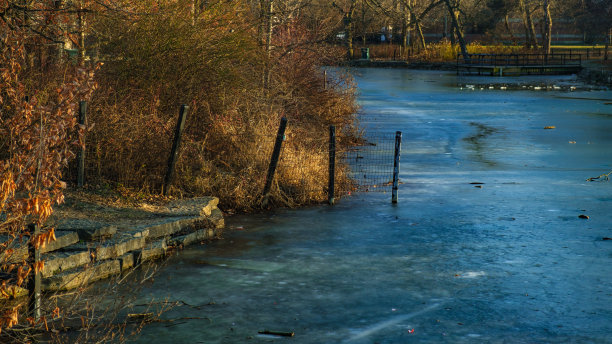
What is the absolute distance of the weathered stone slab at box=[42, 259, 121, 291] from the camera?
799 centimetres

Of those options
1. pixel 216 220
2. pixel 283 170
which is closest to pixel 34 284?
pixel 216 220

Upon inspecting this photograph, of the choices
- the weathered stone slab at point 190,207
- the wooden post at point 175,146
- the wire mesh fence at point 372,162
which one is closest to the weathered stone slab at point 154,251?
the weathered stone slab at point 190,207

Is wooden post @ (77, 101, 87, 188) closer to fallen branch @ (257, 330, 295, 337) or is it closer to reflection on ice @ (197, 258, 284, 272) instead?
reflection on ice @ (197, 258, 284, 272)

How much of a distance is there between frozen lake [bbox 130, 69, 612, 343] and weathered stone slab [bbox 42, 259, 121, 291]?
0.58m

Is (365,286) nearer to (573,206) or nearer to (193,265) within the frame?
(193,265)

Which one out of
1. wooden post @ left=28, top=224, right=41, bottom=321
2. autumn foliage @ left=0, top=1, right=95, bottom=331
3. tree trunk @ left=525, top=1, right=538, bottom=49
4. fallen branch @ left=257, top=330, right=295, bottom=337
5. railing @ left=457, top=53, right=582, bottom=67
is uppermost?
tree trunk @ left=525, top=1, right=538, bottom=49

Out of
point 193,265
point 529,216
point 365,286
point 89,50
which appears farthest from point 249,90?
point 365,286

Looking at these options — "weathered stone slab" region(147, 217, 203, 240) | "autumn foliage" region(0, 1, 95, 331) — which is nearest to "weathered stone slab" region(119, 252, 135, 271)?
"weathered stone slab" region(147, 217, 203, 240)

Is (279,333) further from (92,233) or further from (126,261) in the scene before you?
(92,233)

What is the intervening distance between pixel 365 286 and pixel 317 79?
14.0 meters

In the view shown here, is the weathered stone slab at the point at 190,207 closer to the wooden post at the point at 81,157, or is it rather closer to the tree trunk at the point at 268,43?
the wooden post at the point at 81,157

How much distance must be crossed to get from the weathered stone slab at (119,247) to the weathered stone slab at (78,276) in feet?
0.36

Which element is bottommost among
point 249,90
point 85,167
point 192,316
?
point 192,316

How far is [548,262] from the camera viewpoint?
9.34 metres
